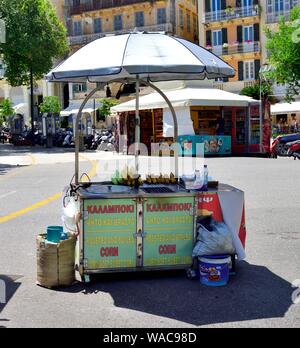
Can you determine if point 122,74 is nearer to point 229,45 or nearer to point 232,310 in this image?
point 232,310

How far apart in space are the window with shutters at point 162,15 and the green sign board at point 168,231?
164 ft

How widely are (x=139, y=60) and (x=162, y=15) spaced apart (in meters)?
50.1

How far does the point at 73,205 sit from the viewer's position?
588 centimetres

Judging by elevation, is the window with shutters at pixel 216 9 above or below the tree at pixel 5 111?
above

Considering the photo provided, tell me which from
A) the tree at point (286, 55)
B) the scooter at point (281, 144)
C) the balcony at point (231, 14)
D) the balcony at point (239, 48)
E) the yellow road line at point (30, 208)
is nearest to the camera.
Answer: the yellow road line at point (30, 208)

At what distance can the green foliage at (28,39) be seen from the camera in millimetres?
35062

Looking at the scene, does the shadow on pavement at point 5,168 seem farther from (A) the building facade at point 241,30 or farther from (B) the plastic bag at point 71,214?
(A) the building facade at point 241,30

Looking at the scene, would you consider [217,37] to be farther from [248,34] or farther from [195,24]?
[195,24]

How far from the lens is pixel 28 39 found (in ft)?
117

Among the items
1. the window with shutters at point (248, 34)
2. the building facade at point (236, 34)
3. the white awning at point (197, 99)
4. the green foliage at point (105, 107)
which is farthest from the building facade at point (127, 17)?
the white awning at point (197, 99)

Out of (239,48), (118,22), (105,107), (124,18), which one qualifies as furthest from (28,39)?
(118,22)
